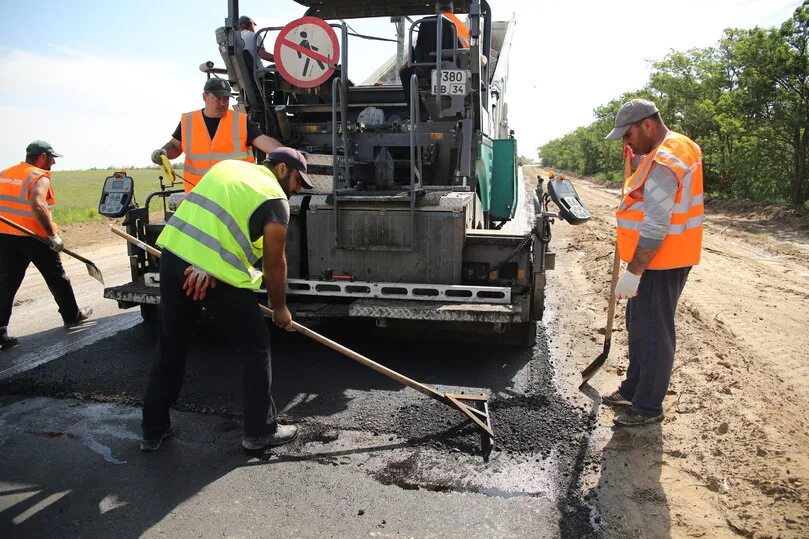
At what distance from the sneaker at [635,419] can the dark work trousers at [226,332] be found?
6.74 ft

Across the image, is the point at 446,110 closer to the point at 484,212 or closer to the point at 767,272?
the point at 484,212

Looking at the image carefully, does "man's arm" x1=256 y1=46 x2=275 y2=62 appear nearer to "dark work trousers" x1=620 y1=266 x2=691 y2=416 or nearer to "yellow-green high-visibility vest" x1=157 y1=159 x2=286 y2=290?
"yellow-green high-visibility vest" x1=157 y1=159 x2=286 y2=290

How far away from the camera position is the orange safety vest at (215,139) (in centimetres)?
438

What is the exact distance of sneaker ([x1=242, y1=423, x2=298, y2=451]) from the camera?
3010mm

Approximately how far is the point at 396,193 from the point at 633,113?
6.24ft

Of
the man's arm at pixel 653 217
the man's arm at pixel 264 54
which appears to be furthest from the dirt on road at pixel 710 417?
the man's arm at pixel 264 54

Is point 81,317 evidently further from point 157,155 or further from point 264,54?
point 264,54

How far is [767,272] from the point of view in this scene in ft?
24.7

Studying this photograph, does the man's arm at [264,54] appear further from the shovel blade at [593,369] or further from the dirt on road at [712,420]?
the shovel blade at [593,369]

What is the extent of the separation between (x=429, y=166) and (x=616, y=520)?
3.55 m

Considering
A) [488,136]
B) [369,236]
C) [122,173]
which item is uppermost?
[488,136]

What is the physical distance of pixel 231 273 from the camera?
2863mm

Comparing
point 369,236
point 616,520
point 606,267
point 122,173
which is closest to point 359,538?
point 616,520

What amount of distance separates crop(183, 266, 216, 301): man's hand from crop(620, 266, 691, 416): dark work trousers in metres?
2.49
